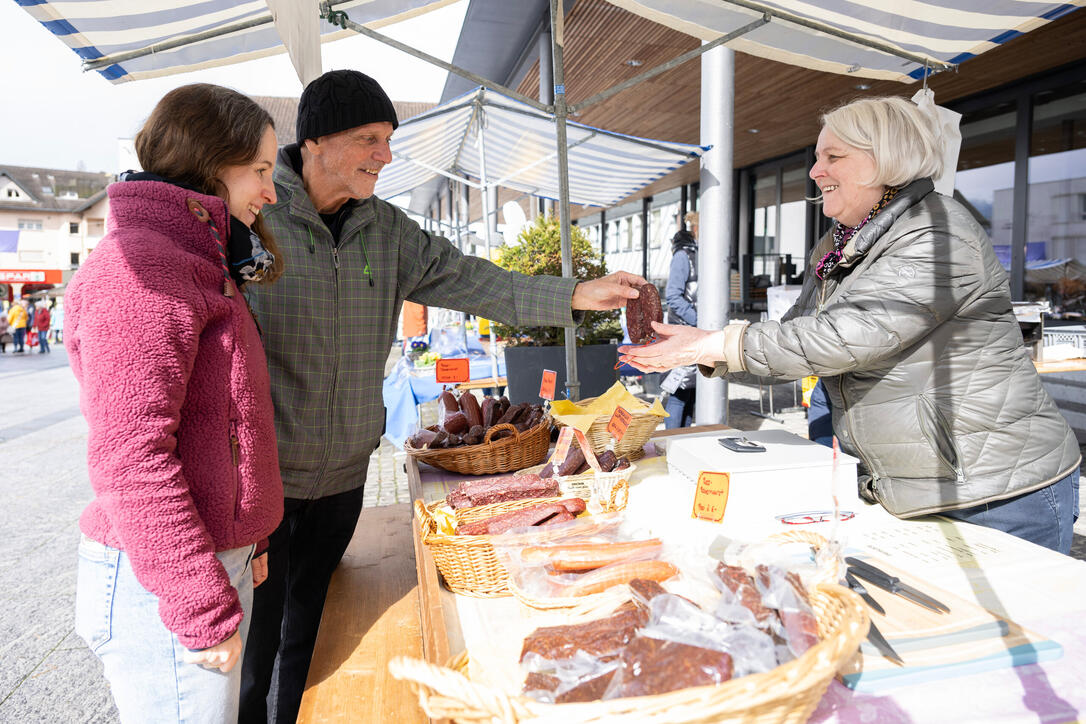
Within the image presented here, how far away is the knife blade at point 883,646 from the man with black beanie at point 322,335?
1570mm

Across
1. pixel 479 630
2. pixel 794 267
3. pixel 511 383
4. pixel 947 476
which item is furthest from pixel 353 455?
pixel 794 267

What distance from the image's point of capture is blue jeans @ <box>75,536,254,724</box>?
1299mm

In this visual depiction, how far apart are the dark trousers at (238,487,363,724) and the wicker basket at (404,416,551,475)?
297 mm

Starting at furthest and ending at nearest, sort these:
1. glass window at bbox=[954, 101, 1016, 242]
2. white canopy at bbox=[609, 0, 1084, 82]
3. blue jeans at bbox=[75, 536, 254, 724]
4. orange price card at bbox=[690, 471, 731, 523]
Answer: glass window at bbox=[954, 101, 1016, 242], white canopy at bbox=[609, 0, 1084, 82], orange price card at bbox=[690, 471, 731, 523], blue jeans at bbox=[75, 536, 254, 724]

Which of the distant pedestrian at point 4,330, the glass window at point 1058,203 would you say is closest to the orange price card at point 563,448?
the glass window at point 1058,203

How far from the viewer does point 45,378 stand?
48.4ft

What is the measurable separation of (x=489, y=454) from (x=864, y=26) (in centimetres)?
245

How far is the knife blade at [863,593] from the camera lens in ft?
4.10

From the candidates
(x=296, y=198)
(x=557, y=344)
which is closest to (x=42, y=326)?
(x=557, y=344)

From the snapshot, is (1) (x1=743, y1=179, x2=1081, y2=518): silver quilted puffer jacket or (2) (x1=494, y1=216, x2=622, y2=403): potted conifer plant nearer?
(1) (x1=743, y1=179, x2=1081, y2=518): silver quilted puffer jacket

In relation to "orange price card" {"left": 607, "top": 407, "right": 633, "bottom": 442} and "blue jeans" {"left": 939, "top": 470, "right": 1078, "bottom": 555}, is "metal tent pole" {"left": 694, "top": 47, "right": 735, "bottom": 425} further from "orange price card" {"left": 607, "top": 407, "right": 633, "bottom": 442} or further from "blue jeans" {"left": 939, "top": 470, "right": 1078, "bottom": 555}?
"blue jeans" {"left": 939, "top": 470, "right": 1078, "bottom": 555}

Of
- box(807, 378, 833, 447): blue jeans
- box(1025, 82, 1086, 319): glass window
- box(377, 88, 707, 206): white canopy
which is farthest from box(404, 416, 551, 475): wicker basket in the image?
box(1025, 82, 1086, 319): glass window

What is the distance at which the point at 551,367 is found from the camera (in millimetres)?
4277

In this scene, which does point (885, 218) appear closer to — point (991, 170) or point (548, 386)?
point (548, 386)
